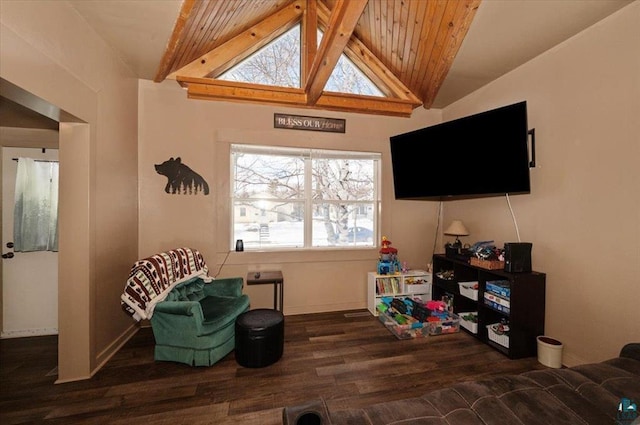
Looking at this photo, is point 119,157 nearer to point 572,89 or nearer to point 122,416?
point 122,416

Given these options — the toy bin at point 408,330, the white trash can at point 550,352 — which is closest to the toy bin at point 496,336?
the white trash can at point 550,352

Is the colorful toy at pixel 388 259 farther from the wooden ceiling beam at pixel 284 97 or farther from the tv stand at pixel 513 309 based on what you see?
the wooden ceiling beam at pixel 284 97

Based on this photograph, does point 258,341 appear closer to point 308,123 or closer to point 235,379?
point 235,379

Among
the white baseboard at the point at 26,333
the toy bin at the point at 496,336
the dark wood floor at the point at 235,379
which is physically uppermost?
the toy bin at the point at 496,336

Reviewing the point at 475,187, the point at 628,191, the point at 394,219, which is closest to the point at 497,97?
the point at 475,187

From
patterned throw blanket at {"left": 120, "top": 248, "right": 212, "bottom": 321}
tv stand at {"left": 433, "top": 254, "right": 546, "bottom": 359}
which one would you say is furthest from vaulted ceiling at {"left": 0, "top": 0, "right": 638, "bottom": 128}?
tv stand at {"left": 433, "top": 254, "right": 546, "bottom": 359}

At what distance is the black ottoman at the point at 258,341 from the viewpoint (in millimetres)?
2227

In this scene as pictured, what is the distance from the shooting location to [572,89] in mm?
2275

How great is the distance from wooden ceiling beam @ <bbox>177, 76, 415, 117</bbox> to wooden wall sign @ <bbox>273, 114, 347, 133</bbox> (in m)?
0.16

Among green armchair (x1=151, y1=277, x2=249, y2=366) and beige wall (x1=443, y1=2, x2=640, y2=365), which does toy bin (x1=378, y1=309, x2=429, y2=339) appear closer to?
beige wall (x1=443, y1=2, x2=640, y2=365)

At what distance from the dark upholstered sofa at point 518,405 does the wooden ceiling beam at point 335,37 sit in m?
2.59

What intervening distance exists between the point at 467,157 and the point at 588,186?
3.24ft

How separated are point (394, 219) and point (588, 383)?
2583 mm

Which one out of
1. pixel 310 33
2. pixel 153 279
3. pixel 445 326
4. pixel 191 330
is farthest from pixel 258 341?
pixel 310 33
